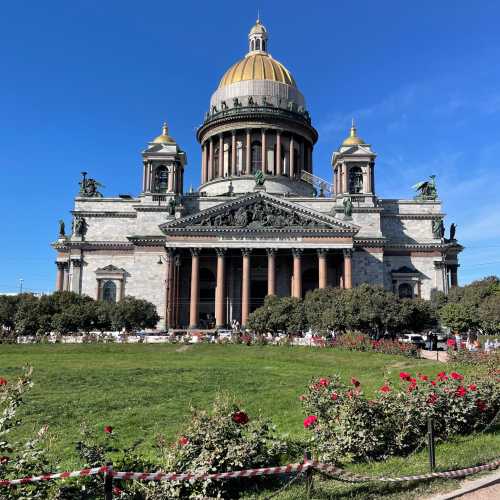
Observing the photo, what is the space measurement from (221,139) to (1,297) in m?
37.5

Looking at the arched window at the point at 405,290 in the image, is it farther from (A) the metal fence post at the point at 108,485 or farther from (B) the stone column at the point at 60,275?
(A) the metal fence post at the point at 108,485

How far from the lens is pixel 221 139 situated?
6969cm

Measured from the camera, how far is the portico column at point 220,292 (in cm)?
5038

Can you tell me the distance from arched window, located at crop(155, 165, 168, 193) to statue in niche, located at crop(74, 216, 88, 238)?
9.33m

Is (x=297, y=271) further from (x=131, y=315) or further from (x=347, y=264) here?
(x=131, y=315)

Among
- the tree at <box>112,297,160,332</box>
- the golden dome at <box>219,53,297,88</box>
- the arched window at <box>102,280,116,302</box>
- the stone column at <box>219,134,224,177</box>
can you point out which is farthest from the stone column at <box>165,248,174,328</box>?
the golden dome at <box>219,53,297,88</box>

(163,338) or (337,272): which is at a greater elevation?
(337,272)

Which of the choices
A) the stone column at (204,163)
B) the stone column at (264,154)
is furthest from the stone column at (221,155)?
the stone column at (264,154)

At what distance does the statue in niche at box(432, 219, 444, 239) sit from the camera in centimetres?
5825

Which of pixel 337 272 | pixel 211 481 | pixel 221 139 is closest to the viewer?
pixel 211 481

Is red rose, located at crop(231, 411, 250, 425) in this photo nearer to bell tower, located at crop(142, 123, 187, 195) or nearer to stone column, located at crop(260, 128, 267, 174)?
bell tower, located at crop(142, 123, 187, 195)

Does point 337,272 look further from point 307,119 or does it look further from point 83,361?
point 83,361

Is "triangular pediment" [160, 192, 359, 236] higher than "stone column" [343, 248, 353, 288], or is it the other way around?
"triangular pediment" [160, 192, 359, 236]

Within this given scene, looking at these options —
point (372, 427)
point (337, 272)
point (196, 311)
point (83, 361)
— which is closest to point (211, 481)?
point (372, 427)
